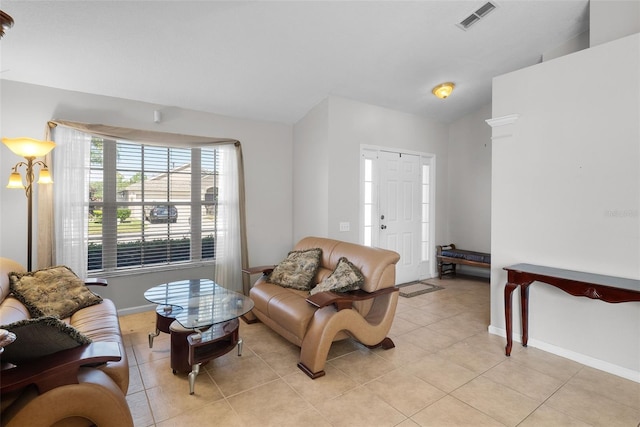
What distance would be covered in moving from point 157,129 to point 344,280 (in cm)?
308

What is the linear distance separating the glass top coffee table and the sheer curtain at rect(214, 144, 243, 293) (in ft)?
4.53

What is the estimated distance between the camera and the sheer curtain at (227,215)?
4.33 meters

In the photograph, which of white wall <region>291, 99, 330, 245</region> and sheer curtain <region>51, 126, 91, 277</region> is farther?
white wall <region>291, 99, 330, 245</region>

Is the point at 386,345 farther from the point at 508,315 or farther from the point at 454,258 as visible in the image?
the point at 454,258

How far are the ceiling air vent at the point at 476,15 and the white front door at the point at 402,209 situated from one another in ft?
6.54

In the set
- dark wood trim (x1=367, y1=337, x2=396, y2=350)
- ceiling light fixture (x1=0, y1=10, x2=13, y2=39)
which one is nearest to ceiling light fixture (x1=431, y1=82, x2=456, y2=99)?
dark wood trim (x1=367, y1=337, x2=396, y2=350)

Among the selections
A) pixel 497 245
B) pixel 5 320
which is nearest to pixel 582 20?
pixel 497 245

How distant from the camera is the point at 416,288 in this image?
16.3ft

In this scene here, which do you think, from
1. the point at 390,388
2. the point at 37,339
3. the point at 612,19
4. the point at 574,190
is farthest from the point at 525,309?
the point at 37,339

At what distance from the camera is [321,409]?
204 centimetres

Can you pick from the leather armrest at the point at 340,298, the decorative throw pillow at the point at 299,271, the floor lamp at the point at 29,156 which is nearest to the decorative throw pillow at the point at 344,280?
the leather armrest at the point at 340,298

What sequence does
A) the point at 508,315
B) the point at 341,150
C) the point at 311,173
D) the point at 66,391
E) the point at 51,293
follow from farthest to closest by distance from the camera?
the point at 311,173 < the point at 341,150 < the point at 508,315 < the point at 51,293 < the point at 66,391

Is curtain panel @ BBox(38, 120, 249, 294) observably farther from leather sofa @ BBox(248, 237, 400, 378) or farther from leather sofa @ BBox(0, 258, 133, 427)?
leather sofa @ BBox(0, 258, 133, 427)

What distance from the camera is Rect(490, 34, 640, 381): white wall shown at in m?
2.47
